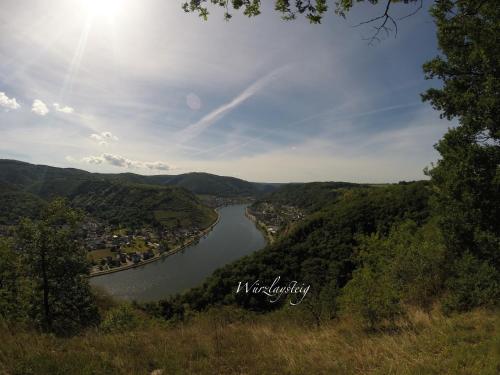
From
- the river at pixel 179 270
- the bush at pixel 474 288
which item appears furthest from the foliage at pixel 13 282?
the river at pixel 179 270

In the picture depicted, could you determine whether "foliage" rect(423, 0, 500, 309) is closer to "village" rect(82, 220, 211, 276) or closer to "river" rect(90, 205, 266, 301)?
"river" rect(90, 205, 266, 301)

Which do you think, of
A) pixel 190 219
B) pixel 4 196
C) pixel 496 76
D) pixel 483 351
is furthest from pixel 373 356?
pixel 4 196

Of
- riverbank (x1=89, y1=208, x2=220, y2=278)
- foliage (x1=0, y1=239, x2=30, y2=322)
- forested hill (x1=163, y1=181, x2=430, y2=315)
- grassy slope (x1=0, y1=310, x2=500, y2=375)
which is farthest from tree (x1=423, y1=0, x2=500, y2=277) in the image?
riverbank (x1=89, y1=208, x2=220, y2=278)

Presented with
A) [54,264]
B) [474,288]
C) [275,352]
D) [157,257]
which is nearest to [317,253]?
[474,288]

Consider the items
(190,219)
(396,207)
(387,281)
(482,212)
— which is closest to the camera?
(482,212)

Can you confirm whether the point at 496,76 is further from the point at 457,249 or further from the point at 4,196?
the point at 4,196

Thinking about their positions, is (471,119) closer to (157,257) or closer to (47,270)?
(47,270)

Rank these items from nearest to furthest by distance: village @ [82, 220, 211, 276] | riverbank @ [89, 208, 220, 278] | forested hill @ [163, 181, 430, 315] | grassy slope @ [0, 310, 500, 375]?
grassy slope @ [0, 310, 500, 375] → forested hill @ [163, 181, 430, 315] → riverbank @ [89, 208, 220, 278] → village @ [82, 220, 211, 276]
